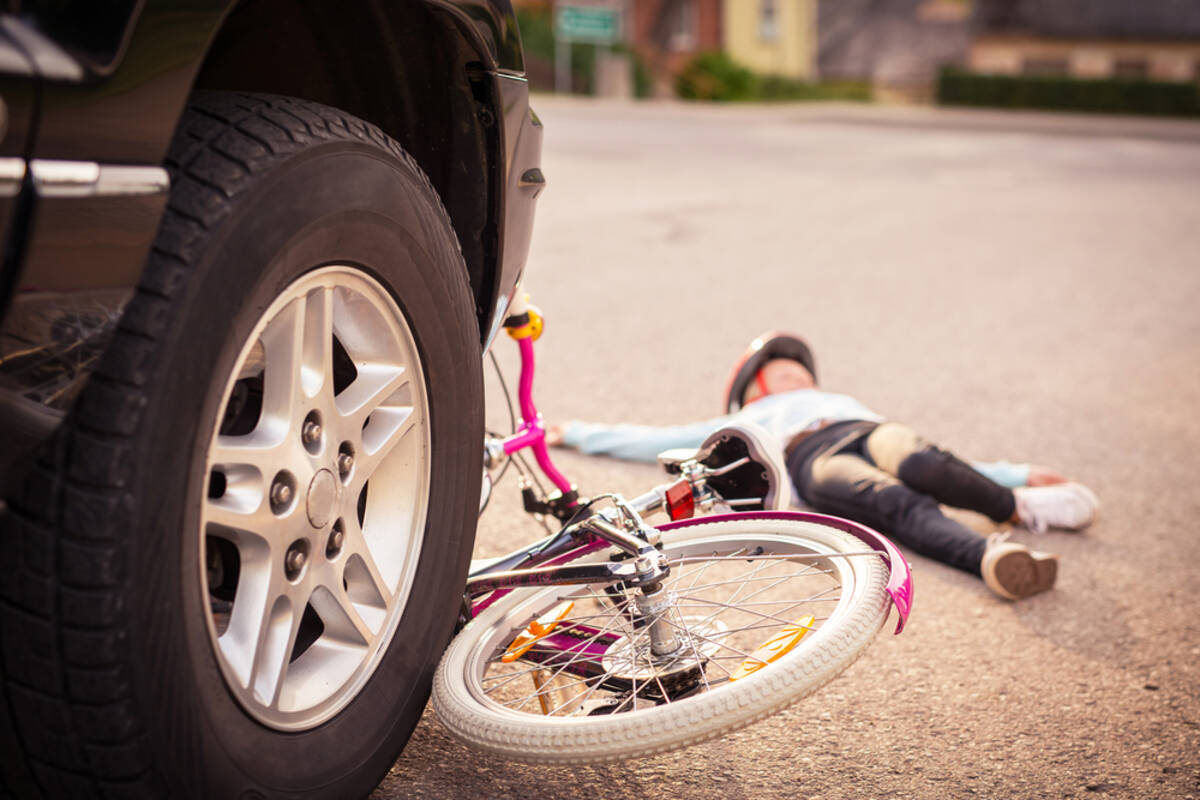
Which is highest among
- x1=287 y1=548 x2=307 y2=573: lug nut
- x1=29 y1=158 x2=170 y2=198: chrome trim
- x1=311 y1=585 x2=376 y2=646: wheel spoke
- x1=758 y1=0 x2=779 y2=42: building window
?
x1=29 y1=158 x2=170 y2=198: chrome trim

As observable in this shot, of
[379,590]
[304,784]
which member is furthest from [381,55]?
[304,784]

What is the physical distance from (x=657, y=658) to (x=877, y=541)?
479 millimetres

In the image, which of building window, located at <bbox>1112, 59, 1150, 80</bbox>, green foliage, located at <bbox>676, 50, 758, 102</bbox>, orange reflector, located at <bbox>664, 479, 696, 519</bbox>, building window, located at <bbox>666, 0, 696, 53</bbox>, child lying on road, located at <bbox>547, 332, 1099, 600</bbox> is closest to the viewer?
orange reflector, located at <bbox>664, 479, 696, 519</bbox>

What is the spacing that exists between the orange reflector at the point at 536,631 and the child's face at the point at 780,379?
2.23 meters

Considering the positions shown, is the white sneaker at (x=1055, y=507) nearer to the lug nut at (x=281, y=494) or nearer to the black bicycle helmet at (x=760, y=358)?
the black bicycle helmet at (x=760, y=358)

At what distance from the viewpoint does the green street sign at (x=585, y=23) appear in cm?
2827

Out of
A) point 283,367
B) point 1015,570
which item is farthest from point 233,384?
point 1015,570

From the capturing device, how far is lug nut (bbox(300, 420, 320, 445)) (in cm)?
Answer: 189

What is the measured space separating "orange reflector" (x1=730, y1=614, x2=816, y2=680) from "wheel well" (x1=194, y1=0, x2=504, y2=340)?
2.88ft

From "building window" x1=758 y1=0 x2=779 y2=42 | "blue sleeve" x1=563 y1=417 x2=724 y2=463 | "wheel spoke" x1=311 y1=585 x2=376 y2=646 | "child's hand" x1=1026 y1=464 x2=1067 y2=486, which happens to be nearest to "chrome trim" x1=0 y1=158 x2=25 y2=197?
"wheel spoke" x1=311 y1=585 x2=376 y2=646

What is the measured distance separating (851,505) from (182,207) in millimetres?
2829

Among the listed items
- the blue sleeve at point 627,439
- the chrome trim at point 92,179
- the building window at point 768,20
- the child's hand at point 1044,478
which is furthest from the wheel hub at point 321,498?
the building window at point 768,20

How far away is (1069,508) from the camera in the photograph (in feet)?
13.5

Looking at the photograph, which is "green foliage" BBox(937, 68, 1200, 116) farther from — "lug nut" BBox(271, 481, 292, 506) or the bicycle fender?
"lug nut" BBox(271, 481, 292, 506)
